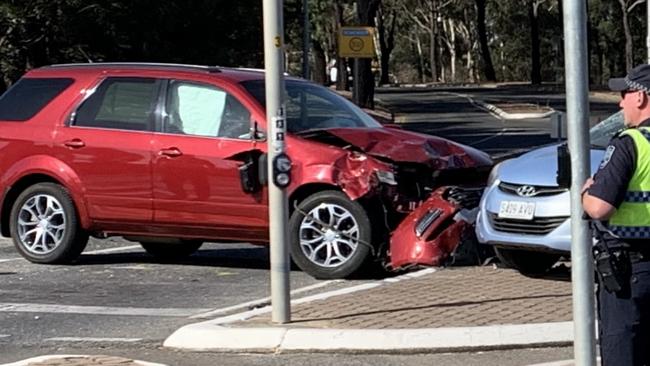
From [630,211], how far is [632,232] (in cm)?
9

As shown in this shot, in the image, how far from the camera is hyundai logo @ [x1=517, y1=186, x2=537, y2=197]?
994cm

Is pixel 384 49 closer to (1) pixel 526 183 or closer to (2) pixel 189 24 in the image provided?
(2) pixel 189 24

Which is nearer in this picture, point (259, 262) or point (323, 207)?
point (323, 207)

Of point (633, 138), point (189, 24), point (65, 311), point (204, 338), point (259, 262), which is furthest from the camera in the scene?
point (189, 24)

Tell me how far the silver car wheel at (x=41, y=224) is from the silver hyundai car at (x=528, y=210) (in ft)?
13.0

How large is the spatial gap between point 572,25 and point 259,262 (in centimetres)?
690

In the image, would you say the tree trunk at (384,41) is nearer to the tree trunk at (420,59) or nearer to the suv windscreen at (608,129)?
the tree trunk at (420,59)

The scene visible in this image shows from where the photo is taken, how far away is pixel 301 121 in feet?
37.4

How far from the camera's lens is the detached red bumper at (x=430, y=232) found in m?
10.7

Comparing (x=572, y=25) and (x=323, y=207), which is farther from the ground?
(x=572, y=25)

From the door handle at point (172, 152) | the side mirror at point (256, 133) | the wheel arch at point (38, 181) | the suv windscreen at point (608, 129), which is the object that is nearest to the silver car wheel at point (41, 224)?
the wheel arch at point (38, 181)

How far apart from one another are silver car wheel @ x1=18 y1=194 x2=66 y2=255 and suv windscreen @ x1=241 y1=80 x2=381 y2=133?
2.16m

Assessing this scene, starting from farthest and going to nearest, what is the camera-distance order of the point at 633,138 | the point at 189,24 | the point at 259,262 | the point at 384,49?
the point at 384,49
the point at 189,24
the point at 259,262
the point at 633,138

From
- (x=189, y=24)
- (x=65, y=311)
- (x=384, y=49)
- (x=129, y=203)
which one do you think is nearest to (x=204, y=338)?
(x=65, y=311)
